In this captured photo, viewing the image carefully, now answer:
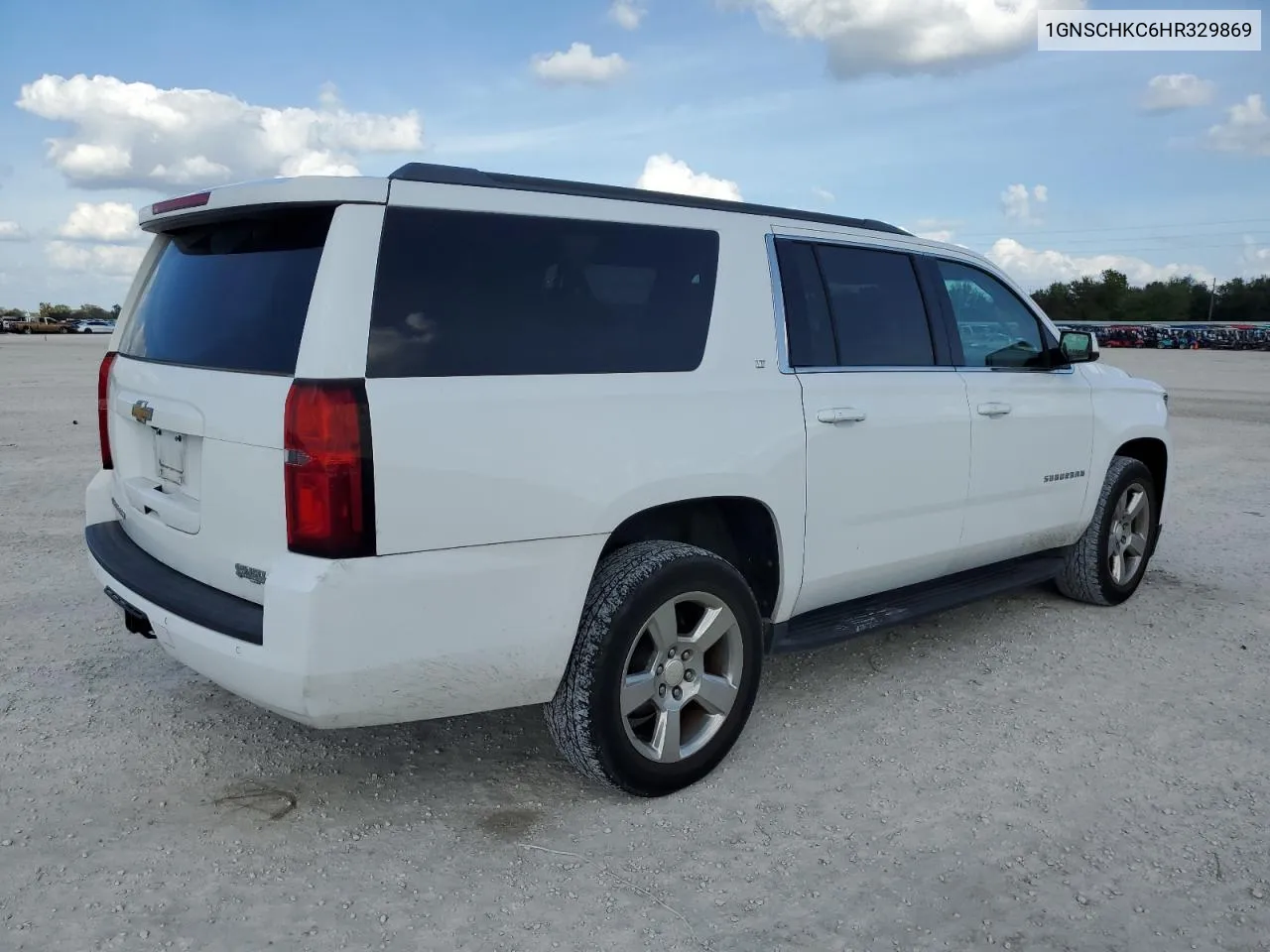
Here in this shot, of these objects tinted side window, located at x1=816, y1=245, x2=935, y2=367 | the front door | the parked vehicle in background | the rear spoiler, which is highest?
the parked vehicle in background

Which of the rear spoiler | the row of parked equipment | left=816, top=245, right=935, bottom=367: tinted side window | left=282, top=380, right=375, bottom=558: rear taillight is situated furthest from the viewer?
the row of parked equipment

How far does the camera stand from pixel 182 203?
3.24 m

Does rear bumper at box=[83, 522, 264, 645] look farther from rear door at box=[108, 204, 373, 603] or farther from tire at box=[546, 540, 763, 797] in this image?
tire at box=[546, 540, 763, 797]

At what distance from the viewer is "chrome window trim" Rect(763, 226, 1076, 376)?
3693 mm

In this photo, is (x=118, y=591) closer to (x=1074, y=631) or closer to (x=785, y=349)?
(x=785, y=349)

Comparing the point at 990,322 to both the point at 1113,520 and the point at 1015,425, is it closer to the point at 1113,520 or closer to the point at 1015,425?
the point at 1015,425

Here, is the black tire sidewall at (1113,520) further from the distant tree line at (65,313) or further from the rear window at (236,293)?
the distant tree line at (65,313)

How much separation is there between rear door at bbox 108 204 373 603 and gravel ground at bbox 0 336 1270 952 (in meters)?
0.78

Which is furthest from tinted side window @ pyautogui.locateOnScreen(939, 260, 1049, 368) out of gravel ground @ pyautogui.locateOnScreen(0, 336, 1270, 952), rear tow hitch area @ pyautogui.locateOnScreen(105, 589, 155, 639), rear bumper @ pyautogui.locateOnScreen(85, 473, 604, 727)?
rear tow hitch area @ pyautogui.locateOnScreen(105, 589, 155, 639)

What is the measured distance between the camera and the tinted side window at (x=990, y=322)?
15.1ft

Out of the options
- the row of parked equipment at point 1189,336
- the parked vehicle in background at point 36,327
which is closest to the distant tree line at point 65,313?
the parked vehicle in background at point 36,327

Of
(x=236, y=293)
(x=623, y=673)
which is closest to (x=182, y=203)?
(x=236, y=293)

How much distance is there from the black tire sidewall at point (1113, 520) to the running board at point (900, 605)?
42 centimetres

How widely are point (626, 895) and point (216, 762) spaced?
1601mm
